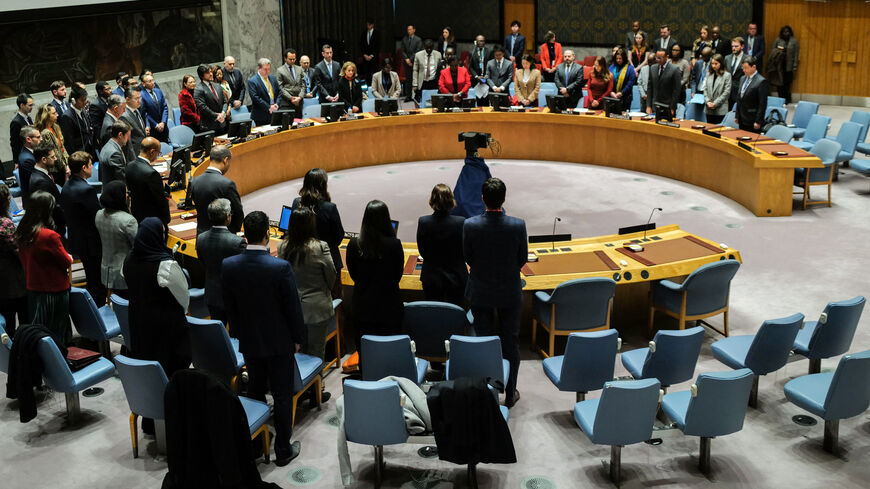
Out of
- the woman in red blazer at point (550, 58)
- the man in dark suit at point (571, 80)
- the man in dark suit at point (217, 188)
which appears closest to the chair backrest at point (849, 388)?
the man in dark suit at point (217, 188)

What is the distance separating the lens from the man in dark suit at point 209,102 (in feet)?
40.1

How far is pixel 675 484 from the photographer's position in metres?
5.11

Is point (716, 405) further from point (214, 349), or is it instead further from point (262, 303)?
point (214, 349)

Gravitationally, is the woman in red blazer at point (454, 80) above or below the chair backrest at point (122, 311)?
above

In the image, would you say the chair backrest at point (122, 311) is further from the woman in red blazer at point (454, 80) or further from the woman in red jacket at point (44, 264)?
the woman in red blazer at point (454, 80)

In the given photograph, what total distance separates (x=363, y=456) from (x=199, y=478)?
3.66 ft

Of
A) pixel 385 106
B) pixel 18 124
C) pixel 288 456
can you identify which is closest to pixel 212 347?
pixel 288 456

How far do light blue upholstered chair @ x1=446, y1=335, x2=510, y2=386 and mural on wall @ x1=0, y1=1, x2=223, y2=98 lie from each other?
9.98m

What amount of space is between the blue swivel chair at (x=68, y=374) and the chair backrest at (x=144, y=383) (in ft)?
2.16

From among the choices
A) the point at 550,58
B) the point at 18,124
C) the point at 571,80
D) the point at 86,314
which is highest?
the point at 550,58

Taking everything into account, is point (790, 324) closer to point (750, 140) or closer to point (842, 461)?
point (842, 461)

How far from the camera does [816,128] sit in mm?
11422

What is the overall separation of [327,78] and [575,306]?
8514 mm

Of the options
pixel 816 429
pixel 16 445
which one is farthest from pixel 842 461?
pixel 16 445
